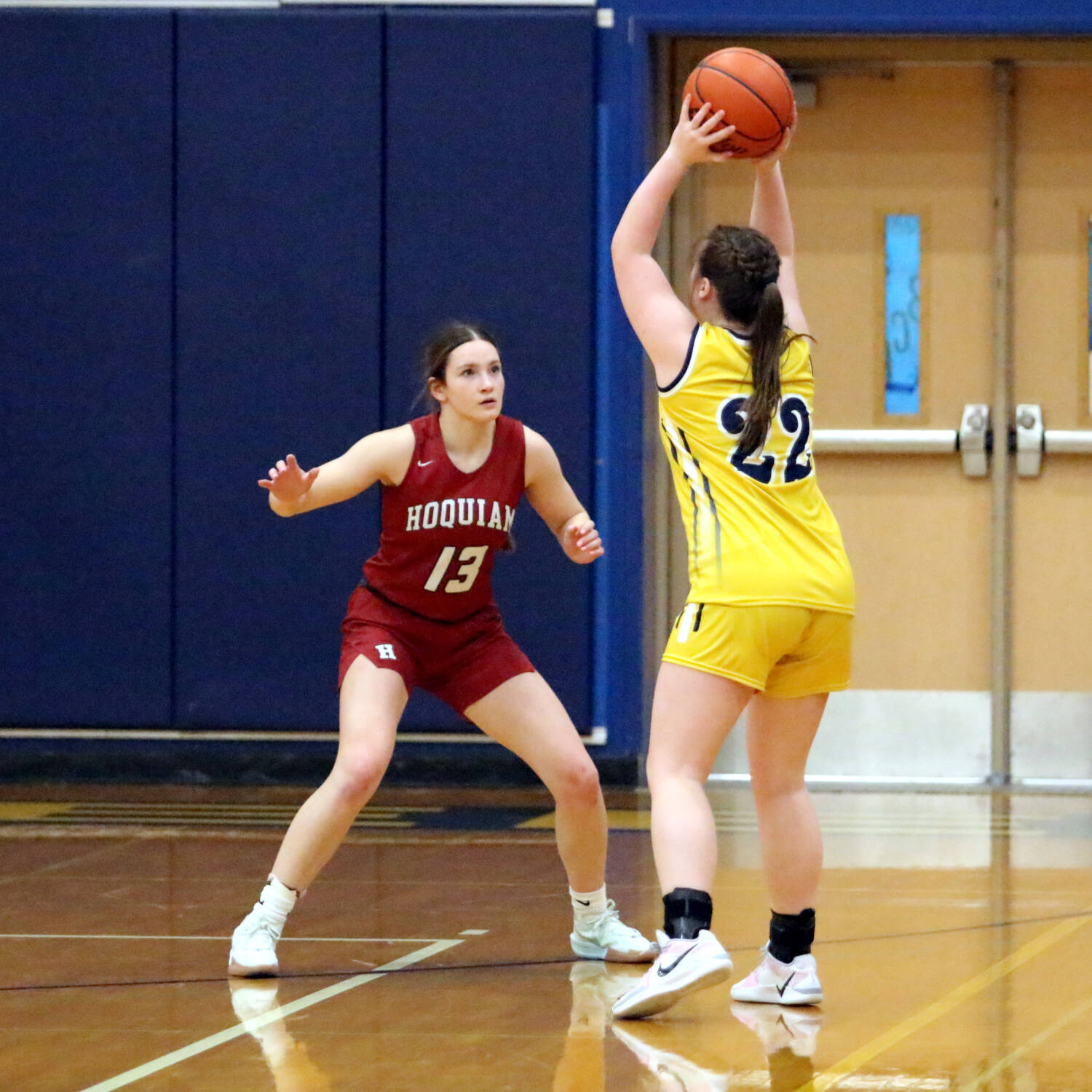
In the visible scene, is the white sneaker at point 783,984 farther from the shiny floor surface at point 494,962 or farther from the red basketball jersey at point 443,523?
the red basketball jersey at point 443,523

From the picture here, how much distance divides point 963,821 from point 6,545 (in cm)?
389

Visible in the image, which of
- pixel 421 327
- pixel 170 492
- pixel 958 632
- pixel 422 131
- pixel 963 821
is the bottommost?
pixel 963 821

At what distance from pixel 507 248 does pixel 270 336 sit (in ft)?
3.28

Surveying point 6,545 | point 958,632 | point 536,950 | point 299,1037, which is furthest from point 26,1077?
point 958,632

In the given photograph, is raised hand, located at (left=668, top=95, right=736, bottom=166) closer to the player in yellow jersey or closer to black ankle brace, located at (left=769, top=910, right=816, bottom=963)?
the player in yellow jersey

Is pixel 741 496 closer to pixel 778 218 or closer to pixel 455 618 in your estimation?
pixel 778 218

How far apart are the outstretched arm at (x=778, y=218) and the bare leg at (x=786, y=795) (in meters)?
0.77

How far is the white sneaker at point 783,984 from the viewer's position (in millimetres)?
3955

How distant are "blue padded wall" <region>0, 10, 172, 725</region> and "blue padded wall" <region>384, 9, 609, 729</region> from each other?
96 centimetres

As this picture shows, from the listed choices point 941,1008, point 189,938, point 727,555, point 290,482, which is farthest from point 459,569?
point 941,1008

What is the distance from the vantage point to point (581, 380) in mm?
7676

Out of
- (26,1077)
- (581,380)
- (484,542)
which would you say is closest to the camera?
(26,1077)

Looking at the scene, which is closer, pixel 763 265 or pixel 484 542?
pixel 763 265

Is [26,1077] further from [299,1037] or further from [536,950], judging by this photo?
[536,950]
